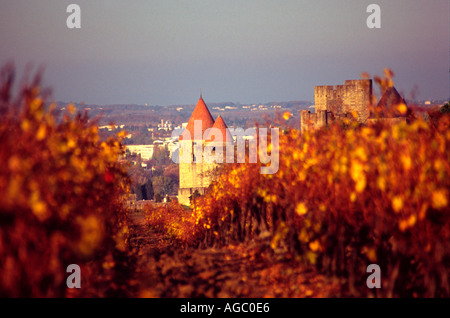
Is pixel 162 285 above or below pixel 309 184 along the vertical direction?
below

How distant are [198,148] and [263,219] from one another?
107ft

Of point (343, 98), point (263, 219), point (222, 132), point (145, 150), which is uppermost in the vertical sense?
point (145, 150)

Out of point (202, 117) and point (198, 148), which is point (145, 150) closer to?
point (198, 148)

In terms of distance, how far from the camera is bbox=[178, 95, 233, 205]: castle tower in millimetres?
39094

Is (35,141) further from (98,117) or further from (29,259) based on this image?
(98,117)

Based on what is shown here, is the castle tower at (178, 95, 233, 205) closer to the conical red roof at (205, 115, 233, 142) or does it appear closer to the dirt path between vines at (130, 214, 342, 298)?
the conical red roof at (205, 115, 233, 142)

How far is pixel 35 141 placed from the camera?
15.1 ft

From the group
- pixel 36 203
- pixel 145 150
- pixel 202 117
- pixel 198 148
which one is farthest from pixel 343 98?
pixel 145 150

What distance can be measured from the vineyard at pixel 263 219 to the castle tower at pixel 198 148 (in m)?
29.5

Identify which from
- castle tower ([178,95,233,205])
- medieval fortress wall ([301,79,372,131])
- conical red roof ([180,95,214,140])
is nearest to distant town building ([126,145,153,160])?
castle tower ([178,95,233,205])

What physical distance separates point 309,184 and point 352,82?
2623 centimetres

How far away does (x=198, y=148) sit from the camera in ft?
135
